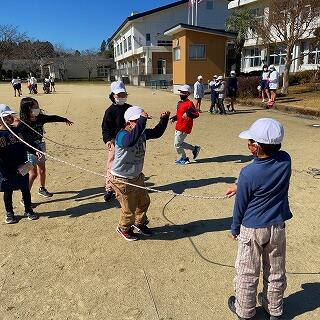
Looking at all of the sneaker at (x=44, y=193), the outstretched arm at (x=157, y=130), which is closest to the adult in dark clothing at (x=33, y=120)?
the sneaker at (x=44, y=193)

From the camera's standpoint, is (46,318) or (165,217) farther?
(165,217)

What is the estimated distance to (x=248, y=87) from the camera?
66.1 ft

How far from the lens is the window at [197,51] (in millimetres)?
27672

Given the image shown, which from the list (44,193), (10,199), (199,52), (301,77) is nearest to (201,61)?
(199,52)

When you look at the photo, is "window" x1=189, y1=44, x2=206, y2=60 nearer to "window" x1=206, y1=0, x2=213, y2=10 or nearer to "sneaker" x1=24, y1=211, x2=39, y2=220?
"window" x1=206, y1=0, x2=213, y2=10

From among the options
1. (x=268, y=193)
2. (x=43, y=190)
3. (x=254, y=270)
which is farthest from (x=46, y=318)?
(x=43, y=190)

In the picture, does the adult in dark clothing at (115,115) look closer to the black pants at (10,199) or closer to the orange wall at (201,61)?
the black pants at (10,199)

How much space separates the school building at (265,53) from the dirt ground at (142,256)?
24.3 m

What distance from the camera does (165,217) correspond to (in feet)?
16.1

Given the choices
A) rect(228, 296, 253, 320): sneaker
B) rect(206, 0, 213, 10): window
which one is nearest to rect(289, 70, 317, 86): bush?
rect(228, 296, 253, 320): sneaker

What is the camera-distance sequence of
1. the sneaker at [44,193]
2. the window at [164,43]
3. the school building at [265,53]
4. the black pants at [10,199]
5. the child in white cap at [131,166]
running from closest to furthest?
the child in white cap at [131,166], the black pants at [10,199], the sneaker at [44,193], the school building at [265,53], the window at [164,43]

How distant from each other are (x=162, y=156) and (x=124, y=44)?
52.1m

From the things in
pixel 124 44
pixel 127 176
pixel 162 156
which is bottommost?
pixel 162 156

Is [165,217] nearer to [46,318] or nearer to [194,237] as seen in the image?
[194,237]
